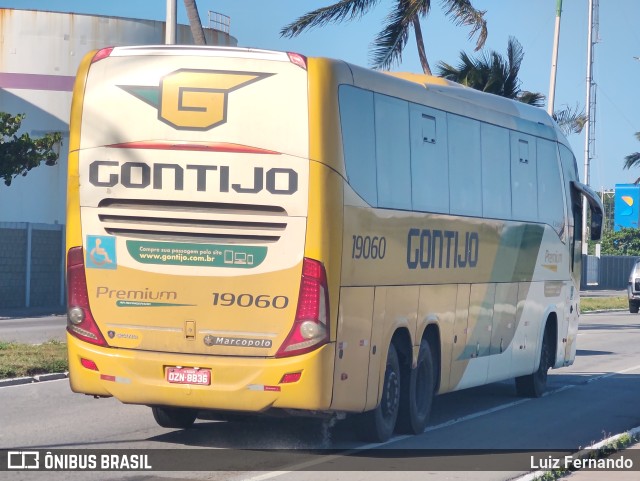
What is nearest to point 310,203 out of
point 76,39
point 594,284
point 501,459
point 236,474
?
point 236,474

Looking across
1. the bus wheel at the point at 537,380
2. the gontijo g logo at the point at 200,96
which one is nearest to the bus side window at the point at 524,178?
the bus wheel at the point at 537,380

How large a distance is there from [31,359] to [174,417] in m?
5.65

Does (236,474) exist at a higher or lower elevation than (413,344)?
lower

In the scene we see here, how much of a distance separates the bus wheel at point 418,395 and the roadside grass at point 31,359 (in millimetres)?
5877

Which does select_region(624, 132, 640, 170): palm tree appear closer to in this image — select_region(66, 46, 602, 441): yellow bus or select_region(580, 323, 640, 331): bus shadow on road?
select_region(580, 323, 640, 331): bus shadow on road

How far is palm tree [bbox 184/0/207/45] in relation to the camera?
22.9 m

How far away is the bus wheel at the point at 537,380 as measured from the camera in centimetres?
1745

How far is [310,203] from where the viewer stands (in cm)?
1055

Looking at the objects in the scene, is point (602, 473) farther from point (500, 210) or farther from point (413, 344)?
point (500, 210)

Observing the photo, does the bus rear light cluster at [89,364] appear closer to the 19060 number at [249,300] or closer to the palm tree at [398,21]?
the 19060 number at [249,300]

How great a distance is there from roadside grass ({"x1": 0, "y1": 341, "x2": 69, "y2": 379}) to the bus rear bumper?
5.53m

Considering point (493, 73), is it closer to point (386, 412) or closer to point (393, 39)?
point (393, 39)

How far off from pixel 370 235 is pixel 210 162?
Result: 1.76 m

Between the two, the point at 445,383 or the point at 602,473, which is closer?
the point at 602,473
